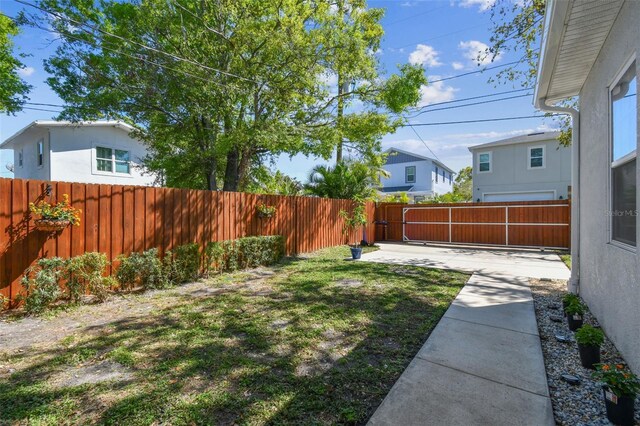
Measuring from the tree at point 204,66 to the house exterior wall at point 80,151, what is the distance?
15.4 ft

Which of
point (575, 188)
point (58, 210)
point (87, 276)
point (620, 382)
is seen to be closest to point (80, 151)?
point (58, 210)

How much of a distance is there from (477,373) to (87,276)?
16.1 ft

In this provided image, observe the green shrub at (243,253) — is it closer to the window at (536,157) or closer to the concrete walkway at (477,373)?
the concrete walkway at (477,373)

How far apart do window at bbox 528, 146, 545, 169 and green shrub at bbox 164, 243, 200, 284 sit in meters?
16.9

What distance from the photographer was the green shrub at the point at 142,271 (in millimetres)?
4864

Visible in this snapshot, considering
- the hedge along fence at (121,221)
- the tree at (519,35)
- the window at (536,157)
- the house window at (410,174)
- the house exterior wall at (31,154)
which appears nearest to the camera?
the hedge along fence at (121,221)

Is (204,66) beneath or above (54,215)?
above

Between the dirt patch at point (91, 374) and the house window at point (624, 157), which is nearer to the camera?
the dirt patch at point (91, 374)

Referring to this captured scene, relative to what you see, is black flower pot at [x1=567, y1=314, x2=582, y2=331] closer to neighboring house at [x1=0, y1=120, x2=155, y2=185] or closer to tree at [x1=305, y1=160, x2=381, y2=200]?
tree at [x1=305, y1=160, x2=381, y2=200]

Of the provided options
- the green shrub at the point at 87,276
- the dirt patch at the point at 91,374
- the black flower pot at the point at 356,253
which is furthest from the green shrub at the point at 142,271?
the black flower pot at the point at 356,253

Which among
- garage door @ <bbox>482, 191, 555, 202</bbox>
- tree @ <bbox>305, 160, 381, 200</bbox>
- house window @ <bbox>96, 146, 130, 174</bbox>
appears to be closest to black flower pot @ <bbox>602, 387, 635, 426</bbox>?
tree @ <bbox>305, 160, 381, 200</bbox>

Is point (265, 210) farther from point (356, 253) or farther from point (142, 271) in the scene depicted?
point (142, 271)

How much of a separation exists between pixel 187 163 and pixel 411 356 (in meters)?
9.82

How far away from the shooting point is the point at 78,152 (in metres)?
13.3
